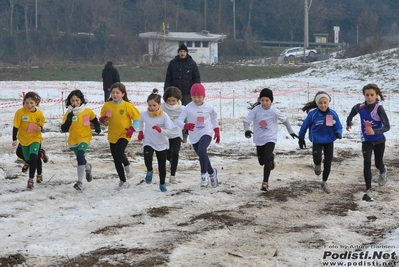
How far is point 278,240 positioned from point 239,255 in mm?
735

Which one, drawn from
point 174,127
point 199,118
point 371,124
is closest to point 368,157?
point 371,124

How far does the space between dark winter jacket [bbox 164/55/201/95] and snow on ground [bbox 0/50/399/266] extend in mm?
1396

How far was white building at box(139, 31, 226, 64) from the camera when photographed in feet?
239

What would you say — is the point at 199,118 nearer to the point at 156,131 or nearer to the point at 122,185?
the point at 156,131

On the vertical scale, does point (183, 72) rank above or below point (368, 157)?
above

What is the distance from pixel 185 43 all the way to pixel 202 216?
68.8 meters

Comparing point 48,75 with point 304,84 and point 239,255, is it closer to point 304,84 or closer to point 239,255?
point 304,84

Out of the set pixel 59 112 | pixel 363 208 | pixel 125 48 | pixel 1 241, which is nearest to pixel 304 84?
pixel 59 112

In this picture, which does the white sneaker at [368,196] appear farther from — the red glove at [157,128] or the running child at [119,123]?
the running child at [119,123]

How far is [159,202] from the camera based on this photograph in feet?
28.7

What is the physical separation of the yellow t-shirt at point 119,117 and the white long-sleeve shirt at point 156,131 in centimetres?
16

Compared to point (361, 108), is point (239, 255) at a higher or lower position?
lower

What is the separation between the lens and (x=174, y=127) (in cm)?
1009

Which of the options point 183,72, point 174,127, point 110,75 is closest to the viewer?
point 174,127
